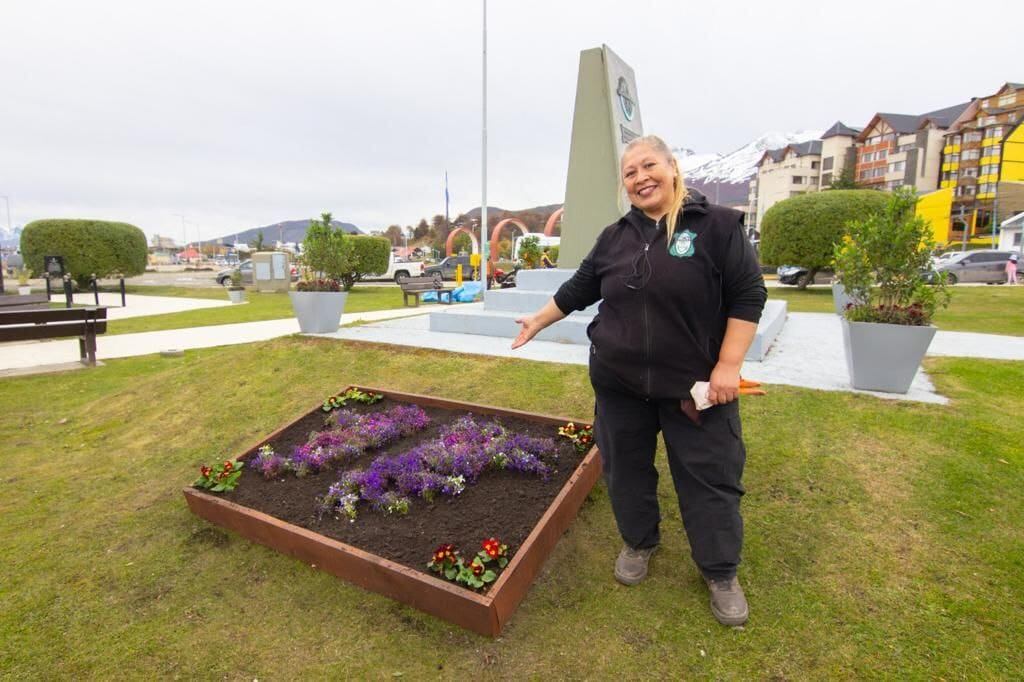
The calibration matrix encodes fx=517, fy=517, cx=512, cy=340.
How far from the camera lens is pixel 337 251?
26.7ft

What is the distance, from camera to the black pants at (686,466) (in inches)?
78.6

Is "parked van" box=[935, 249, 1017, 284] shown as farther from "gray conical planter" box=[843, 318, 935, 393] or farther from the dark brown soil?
the dark brown soil

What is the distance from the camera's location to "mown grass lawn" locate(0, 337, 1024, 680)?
1.95m

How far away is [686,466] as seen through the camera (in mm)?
2031

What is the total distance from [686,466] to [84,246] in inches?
1081

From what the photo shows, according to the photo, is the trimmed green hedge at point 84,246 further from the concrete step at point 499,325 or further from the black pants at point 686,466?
the black pants at point 686,466

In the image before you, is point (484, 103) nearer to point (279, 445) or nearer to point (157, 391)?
point (157, 391)

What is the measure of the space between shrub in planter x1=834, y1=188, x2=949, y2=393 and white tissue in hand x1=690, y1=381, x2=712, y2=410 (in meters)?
3.03

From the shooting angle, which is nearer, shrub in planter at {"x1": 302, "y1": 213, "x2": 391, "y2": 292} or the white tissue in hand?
the white tissue in hand

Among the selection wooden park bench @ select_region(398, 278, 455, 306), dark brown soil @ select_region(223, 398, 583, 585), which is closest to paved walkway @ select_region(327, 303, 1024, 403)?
dark brown soil @ select_region(223, 398, 583, 585)

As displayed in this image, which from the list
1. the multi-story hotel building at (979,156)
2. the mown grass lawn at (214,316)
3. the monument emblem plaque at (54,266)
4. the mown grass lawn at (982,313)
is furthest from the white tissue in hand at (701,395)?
the multi-story hotel building at (979,156)

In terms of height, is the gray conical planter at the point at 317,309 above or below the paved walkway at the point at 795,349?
above

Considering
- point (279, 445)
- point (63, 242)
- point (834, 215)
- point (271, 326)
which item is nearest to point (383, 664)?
point (279, 445)

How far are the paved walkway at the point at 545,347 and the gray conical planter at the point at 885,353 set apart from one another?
0.41 ft
